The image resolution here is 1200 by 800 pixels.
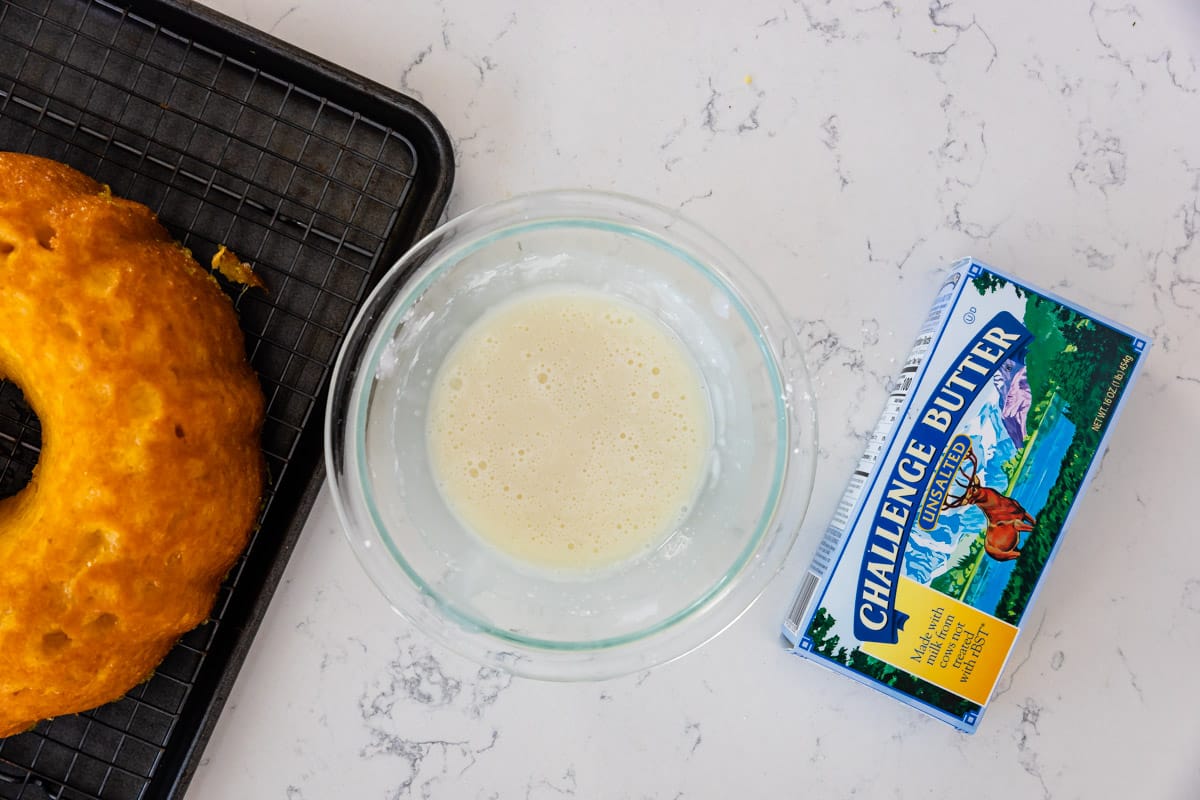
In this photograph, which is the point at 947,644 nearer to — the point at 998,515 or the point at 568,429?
the point at 998,515

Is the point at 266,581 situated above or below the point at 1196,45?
below

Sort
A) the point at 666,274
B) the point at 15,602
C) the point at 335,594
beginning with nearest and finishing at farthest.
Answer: the point at 15,602 → the point at 666,274 → the point at 335,594

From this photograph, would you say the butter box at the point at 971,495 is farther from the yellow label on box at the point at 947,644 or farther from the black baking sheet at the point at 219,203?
the black baking sheet at the point at 219,203

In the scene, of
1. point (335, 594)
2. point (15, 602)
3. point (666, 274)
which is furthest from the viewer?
point (335, 594)

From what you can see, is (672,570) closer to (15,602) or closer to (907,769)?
(907,769)

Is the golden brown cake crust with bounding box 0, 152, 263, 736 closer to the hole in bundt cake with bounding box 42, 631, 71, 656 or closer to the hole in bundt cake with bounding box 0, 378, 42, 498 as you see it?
the hole in bundt cake with bounding box 42, 631, 71, 656

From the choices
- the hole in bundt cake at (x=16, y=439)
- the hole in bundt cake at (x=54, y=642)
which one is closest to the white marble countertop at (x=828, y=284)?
the hole in bundt cake at (x=54, y=642)

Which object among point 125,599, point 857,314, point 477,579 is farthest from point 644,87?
point 125,599

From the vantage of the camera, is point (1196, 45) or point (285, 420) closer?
point (285, 420)
